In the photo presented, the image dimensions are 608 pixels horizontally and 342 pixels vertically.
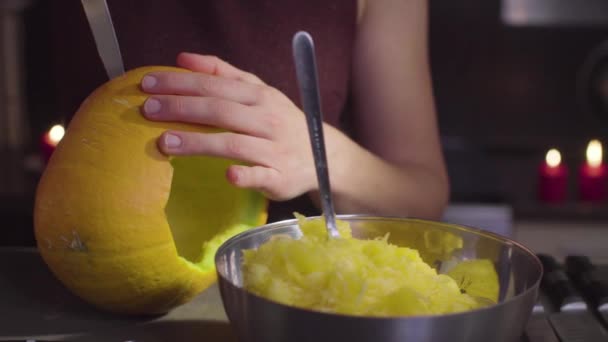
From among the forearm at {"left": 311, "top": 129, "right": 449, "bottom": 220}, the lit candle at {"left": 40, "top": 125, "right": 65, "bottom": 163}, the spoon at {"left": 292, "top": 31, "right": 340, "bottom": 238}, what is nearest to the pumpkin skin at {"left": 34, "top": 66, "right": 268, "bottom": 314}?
the spoon at {"left": 292, "top": 31, "right": 340, "bottom": 238}

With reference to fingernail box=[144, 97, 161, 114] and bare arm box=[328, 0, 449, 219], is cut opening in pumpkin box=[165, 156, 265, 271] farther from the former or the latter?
bare arm box=[328, 0, 449, 219]

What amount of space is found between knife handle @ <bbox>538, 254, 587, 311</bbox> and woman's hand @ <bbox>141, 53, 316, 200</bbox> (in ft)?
0.91

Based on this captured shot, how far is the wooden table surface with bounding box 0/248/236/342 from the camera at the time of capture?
2.00ft

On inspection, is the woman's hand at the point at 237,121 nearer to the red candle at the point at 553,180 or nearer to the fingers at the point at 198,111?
the fingers at the point at 198,111

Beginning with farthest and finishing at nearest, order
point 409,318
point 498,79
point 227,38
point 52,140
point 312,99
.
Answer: point 498,79, point 52,140, point 227,38, point 312,99, point 409,318

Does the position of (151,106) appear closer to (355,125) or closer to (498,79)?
(355,125)

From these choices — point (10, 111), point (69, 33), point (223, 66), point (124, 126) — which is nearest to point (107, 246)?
point (124, 126)

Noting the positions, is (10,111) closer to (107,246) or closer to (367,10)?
(367,10)

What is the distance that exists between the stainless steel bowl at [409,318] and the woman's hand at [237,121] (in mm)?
76

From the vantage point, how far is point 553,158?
206 centimetres

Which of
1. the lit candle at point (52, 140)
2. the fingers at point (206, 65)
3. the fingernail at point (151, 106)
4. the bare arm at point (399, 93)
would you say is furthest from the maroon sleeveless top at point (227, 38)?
the fingernail at point (151, 106)

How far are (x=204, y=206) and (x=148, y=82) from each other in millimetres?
161

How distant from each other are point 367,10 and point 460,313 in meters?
0.79

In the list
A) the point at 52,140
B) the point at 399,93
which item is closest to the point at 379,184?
the point at 399,93
